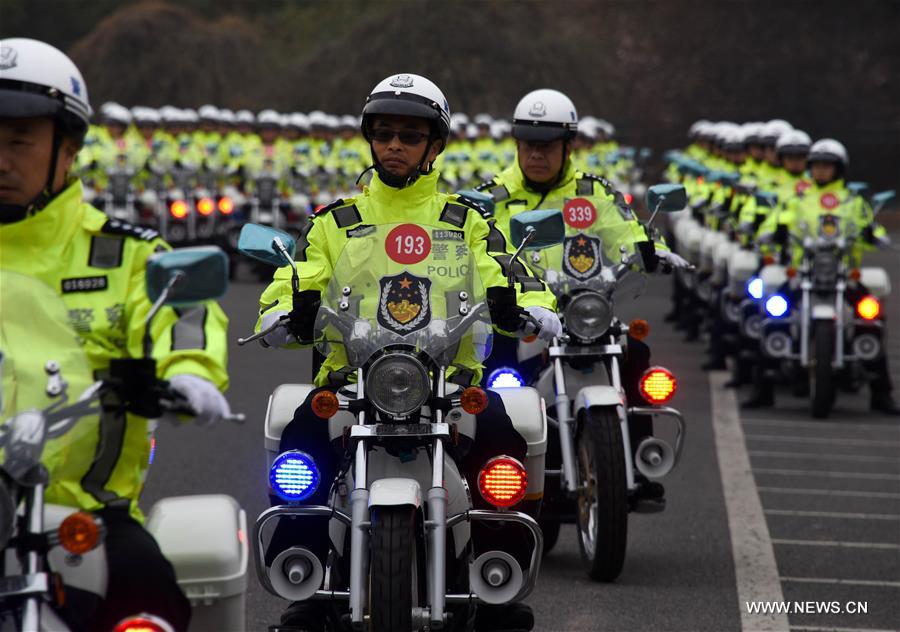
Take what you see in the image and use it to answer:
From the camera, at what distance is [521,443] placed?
21.2ft

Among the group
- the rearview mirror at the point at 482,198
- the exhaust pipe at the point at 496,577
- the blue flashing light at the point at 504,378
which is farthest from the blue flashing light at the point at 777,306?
the exhaust pipe at the point at 496,577

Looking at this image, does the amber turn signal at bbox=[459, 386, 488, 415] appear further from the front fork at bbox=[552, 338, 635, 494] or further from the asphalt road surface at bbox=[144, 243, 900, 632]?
the front fork at bbox=[552, 338, 635, 494]

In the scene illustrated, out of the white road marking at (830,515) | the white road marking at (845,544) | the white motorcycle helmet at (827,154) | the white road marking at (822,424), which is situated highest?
the white motorcycle helmet at (827,154)

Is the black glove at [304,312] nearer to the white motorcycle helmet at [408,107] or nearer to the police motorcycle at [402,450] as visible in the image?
the police motorcycle at [402,450]

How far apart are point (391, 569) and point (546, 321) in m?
1.30

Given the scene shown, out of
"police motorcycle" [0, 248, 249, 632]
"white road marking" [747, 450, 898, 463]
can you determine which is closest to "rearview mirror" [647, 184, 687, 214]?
"police motorcycle" [0, 248, 249, 632]

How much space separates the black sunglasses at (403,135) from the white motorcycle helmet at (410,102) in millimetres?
55

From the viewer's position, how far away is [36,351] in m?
4.37

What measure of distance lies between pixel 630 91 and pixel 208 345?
180 ft

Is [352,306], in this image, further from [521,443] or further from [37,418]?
[37,418]

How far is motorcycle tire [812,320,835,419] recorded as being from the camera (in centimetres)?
1359

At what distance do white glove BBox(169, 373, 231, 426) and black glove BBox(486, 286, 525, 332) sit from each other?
2.17 meters

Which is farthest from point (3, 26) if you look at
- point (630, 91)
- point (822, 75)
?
point (822, 75)

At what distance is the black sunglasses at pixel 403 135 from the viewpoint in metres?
6.69
